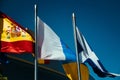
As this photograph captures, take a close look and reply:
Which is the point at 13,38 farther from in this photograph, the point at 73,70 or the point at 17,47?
the point at 73,70

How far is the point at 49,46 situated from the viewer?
720 centimetres

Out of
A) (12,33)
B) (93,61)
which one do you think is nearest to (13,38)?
(12,33)

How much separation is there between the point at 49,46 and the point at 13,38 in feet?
2.53

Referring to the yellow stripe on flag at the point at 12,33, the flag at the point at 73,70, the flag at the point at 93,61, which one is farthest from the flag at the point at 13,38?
the flag at the point at 93,61

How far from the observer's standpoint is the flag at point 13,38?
679cm

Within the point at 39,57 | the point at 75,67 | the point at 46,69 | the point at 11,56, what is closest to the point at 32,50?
the point at 39,57

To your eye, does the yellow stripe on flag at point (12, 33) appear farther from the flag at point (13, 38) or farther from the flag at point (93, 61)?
the flag at point (93, 61)

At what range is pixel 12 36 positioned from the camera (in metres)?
6.95

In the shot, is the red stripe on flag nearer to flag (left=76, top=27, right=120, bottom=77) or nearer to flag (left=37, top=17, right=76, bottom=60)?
flag (left=37, top=17, right=76, bottom=60)

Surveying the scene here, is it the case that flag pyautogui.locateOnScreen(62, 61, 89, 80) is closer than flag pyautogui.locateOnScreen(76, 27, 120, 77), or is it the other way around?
flag pyautogui.locateOnScreen(62, 61, 89, 80)

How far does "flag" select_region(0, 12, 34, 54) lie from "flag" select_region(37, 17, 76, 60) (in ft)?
0.86

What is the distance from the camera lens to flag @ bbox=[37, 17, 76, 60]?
7039mm

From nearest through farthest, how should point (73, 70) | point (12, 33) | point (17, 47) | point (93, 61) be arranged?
point (17, 47) < point (12, 33) < point (73, 70) < point (93, 61)

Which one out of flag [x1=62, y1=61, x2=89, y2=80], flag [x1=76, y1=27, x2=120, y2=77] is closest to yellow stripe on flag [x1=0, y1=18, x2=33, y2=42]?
flag [x1=62, y1=61, x2=89, y2=80]
